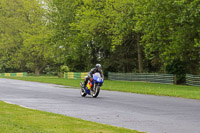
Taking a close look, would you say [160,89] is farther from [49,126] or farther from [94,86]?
[49,126]

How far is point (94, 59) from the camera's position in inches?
2451

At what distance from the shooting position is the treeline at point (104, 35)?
39.6 m

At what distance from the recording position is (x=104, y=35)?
54875 mm

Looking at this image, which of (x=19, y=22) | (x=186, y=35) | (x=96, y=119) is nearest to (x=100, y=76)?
(x=96, y=119)

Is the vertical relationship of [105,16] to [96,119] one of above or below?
above

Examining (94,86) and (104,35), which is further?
(104,35)

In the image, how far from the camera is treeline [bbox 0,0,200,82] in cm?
3956

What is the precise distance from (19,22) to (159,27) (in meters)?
49.6

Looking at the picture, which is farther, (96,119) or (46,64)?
(46,64)

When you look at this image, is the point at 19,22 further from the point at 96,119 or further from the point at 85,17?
the point at 96,119

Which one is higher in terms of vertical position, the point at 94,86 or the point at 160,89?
the point at 94,86

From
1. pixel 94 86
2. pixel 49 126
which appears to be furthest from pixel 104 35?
pixel 49 126

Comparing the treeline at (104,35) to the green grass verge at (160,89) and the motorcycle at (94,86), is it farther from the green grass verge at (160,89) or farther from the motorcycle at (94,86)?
the motorcycle at (94,86)

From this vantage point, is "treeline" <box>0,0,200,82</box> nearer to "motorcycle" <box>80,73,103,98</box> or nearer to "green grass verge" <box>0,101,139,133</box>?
"motorcycle" <box>80,73,103,98</box>
